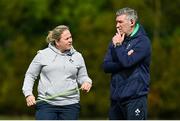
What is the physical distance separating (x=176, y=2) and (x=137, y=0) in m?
3.43

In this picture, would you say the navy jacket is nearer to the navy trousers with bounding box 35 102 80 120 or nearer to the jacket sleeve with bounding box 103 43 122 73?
the jacket sleeve with bounding box 103 43 122 73

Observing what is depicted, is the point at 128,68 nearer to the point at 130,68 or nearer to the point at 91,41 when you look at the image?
the point at 130,68

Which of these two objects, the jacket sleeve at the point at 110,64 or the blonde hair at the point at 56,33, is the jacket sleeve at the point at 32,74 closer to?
the blonde hair at the point at 56,33

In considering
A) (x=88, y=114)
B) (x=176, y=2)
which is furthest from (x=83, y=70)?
(x=176, y=2)

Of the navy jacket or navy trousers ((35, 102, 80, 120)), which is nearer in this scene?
the navy jacket

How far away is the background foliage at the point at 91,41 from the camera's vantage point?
113 ft

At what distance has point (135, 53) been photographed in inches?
359

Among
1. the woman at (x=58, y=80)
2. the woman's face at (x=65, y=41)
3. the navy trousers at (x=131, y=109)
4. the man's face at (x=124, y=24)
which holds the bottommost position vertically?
the navy trousers at (x=131, y=109)

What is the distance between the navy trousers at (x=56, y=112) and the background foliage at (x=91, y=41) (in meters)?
22.8

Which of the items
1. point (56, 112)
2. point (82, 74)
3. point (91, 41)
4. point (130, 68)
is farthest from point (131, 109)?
point (91, 41)

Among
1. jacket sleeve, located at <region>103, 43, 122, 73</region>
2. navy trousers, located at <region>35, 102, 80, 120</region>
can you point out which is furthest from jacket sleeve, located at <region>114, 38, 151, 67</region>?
navy trousers, located at <region>35, 102, 80, 120</region>

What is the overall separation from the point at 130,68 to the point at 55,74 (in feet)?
3.13

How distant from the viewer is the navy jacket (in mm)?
9078

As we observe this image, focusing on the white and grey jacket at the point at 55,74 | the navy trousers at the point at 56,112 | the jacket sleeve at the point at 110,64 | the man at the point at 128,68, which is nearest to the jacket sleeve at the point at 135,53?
the man at the point at 128,68
